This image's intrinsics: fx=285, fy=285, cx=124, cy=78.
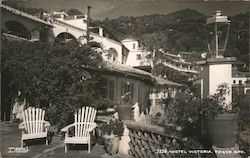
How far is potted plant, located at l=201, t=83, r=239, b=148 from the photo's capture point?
8.63ft

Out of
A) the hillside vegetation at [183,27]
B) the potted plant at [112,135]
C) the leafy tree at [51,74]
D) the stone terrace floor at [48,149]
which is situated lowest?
the stone terrace floor at [48,149]

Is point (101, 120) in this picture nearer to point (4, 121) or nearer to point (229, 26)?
point (4, 121)

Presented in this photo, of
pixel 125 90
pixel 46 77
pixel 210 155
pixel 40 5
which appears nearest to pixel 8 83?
pixel 46 77

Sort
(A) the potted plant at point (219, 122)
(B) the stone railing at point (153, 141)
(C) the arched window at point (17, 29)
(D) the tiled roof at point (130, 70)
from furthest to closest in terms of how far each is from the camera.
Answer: (D) the tiled roof at point (130, 70)
(C) the arched window at point (17, 29)
(B) the stone railing at point (153, 141)
(A) the potted plant at point (219, 122)

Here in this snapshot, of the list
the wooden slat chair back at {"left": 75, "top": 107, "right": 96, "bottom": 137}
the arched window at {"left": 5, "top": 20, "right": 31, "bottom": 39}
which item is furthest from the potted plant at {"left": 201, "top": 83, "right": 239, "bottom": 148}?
the arched window at {"left": 5, "top": 20, "right": 31, "bottom": 39}

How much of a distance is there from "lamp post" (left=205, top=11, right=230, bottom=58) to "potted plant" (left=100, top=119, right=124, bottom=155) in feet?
5.70

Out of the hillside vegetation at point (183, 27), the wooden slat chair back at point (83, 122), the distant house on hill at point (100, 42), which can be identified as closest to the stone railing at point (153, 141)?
the wooden slat chair back at point (83, 122)

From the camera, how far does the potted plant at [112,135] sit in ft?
13.3

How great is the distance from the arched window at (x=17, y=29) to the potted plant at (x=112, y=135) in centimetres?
329

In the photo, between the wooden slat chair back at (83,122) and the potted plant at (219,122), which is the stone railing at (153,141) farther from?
the wooden slat chair back at (83,122)

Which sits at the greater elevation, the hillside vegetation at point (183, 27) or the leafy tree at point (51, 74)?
the hillside vegetation at point (183, 27)

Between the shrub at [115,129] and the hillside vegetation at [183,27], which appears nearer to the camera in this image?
the hillside vegetation at [183,27]

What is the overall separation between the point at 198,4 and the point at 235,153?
7.15ft

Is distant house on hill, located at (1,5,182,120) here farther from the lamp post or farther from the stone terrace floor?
the lamp post
